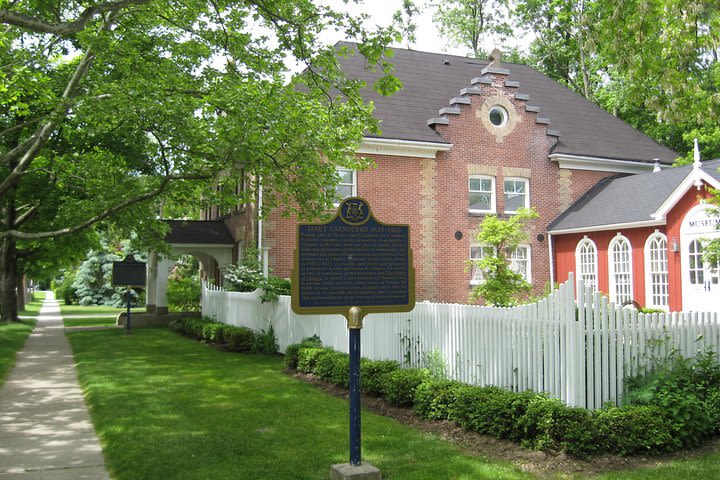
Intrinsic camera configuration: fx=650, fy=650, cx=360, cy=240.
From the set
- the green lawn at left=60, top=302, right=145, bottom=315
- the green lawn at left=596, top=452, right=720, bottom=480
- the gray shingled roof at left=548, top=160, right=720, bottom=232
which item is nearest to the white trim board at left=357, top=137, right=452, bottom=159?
the gray shingled roof at left=548, top=160, right=720, bottom=232

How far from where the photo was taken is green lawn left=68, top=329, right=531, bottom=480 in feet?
21.7

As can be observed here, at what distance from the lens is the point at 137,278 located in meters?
23.4

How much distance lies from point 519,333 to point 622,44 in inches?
197

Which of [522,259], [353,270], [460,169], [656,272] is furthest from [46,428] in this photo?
[522,259]

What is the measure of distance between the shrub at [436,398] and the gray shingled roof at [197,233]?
16.8 meters

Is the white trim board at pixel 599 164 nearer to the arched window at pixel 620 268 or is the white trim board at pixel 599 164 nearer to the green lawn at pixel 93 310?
the arched window at pixel 620 268

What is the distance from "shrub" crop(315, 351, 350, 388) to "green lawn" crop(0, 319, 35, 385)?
6.31 m

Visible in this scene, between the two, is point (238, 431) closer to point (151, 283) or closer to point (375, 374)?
point (375, 374)

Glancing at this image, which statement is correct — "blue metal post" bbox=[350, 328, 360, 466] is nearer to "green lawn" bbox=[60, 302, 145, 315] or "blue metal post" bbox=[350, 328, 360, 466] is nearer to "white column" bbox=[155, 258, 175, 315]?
"white column" bbox=[155, 258, 175, 315]

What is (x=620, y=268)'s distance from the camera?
Answer: 21047 mm

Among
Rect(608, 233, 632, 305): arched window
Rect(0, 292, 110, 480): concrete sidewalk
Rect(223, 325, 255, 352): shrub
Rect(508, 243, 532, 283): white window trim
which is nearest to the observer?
Rect(0, 292, 110, 480): concrete sidewalk

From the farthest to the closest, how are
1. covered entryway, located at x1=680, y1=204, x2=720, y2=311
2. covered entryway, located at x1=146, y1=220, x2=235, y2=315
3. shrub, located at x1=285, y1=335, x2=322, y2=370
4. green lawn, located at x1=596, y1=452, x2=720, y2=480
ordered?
covered entryway, located at x1=146, y1=220, x2=235, y2=315 < covered entryway, located at x1=680, y1=204, x2=720, y2=311 < shrub, located at x1=285, y1=335, x2=322, y2=370 < green lawn, located at x1=596, y1=452, x2=720, y2=480

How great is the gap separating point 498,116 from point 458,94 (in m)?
2.46

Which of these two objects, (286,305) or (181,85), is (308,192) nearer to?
(286,305)
